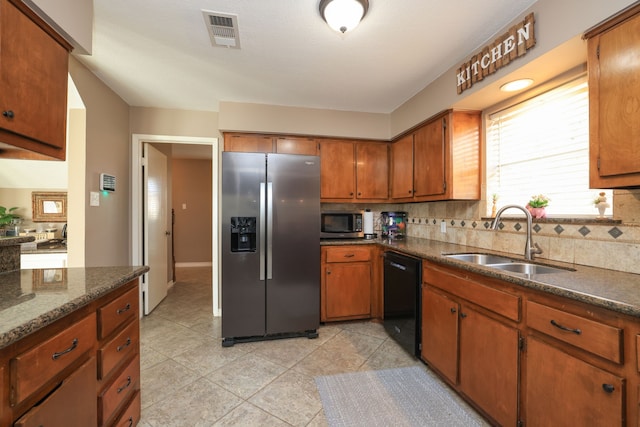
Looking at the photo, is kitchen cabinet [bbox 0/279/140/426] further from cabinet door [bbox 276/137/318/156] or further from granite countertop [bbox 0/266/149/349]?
cabinet door [bbox 276/137/318/156]

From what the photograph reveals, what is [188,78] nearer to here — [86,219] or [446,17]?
[86,219]

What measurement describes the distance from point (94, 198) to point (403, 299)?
9.76ft

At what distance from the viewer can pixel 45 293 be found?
1042 millimetres

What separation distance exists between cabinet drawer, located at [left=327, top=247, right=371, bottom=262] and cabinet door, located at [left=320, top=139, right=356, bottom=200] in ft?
2.20

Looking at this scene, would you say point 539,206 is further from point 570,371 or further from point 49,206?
point 49,206

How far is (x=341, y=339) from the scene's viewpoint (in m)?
2.65

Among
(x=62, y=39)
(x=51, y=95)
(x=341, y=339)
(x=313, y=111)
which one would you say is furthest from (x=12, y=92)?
(x=341, y=339)

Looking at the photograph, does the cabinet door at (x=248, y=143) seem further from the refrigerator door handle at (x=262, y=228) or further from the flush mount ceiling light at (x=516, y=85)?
the flush mount ceiling light at (x=516, y=85)

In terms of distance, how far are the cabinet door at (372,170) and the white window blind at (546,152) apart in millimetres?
1228

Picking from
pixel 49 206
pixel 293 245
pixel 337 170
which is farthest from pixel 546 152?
pixel 49 206

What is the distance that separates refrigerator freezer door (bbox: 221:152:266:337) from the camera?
2.50m

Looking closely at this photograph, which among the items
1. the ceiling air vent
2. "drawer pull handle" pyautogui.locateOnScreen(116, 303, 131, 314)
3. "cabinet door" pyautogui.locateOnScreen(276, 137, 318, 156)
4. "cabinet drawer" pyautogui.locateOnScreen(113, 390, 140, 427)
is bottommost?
"cabinet drawer" pyautogui.locateOnScreen(113, 390, 140, 427)

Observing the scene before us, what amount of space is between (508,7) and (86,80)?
3247 millimetres

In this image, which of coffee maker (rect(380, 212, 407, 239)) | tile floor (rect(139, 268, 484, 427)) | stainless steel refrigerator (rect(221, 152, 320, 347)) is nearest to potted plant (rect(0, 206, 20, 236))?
tile floor (rect(139, 268, 484, 427))
